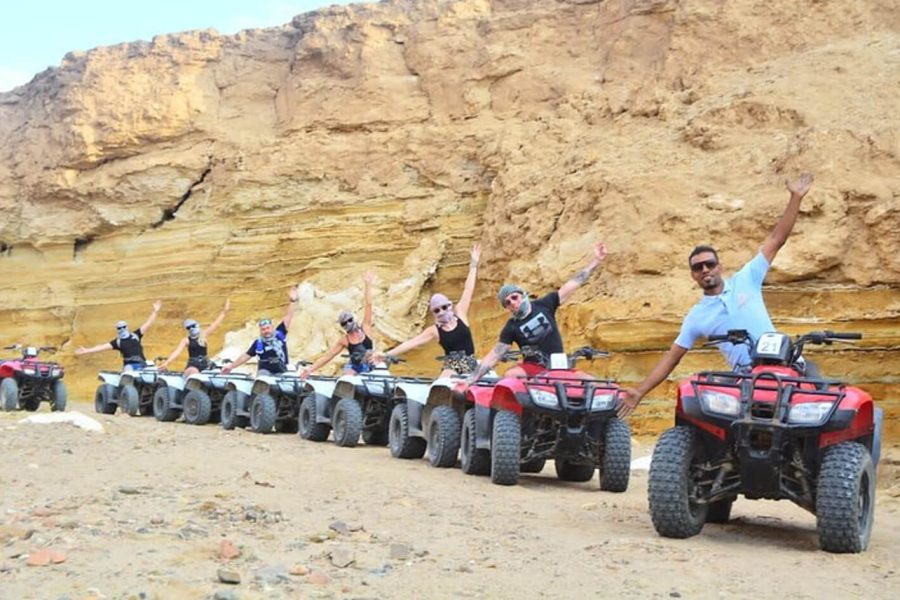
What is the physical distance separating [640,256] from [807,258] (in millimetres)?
3161

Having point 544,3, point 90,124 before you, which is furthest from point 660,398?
point 90,124

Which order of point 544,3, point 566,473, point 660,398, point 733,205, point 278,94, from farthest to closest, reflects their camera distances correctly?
point 278,94 < point 544,3 < point 733,205 < point 660,398 < point 566,473

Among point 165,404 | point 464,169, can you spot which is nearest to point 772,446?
point 165,404

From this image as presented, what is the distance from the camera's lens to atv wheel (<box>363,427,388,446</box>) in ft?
46.4

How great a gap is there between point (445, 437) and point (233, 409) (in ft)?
21.4

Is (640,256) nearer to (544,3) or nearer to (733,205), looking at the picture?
(733,205)

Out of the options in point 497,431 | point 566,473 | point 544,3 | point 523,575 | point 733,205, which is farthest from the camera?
point 544,3

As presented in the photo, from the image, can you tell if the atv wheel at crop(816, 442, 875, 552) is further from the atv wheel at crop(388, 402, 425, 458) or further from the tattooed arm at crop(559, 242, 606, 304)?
the atv wheel at crop(388, 402, 425, 458)

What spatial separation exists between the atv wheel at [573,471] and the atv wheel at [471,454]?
0.83 meters

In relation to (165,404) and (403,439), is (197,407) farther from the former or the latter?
(403,439)

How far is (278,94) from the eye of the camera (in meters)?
33.7

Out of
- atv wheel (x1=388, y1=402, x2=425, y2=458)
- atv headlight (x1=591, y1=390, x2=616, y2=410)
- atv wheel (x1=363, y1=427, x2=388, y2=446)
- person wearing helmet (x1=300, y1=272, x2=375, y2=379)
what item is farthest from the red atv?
atv headlight (x1=591, y1=390, x2=616, y2=410)

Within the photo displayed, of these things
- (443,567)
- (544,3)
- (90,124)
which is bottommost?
(443,567)

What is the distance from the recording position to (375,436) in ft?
46.7
